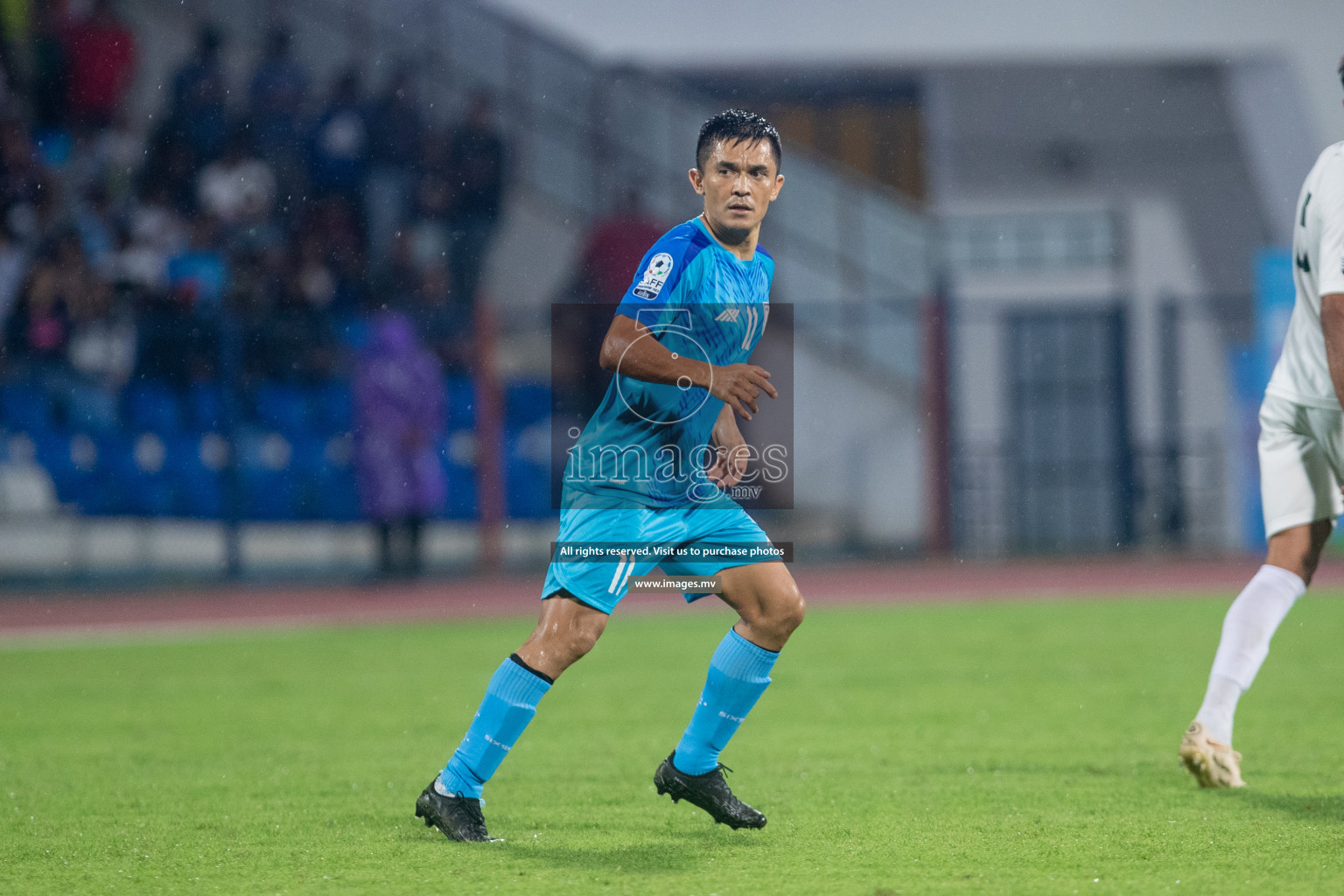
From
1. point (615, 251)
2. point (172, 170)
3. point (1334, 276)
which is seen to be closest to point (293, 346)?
point (172, 170)

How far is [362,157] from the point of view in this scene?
1533 centimetres

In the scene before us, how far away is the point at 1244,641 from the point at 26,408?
10.9m

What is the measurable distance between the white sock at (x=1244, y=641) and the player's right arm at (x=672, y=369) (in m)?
1.94

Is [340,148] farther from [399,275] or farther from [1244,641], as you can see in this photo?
[1244,641]

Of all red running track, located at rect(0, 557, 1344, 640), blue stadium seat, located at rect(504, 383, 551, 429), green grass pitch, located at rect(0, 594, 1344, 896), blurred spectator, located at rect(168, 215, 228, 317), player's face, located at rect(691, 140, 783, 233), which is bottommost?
red running track, located at rect(0, 557, 1344, 640)

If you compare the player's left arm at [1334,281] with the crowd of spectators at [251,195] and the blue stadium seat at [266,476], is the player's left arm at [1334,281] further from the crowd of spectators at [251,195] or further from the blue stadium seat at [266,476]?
the blue stadium seat at [266,476]

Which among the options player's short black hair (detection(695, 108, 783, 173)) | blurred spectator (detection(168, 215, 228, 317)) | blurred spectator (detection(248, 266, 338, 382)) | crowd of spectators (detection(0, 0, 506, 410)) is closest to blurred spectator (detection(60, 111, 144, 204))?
crowd of spectators (detection(0, 0, 506, 410))

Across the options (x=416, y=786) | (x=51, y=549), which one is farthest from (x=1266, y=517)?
(x=51, y=549)

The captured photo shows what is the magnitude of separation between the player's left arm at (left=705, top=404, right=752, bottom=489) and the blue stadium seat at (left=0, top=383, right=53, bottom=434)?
996cm

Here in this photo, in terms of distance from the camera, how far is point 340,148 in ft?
50.1

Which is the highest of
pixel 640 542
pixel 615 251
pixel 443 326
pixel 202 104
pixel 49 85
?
pixel 49 85

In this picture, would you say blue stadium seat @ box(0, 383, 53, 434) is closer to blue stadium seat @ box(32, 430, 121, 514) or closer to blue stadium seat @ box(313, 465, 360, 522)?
blue stadium seat @ box(32, 430, 121, 514)

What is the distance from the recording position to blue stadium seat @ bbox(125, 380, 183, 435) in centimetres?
1285

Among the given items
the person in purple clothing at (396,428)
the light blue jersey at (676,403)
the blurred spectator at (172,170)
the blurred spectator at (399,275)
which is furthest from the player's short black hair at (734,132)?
the blurred spectator at (172,170)
